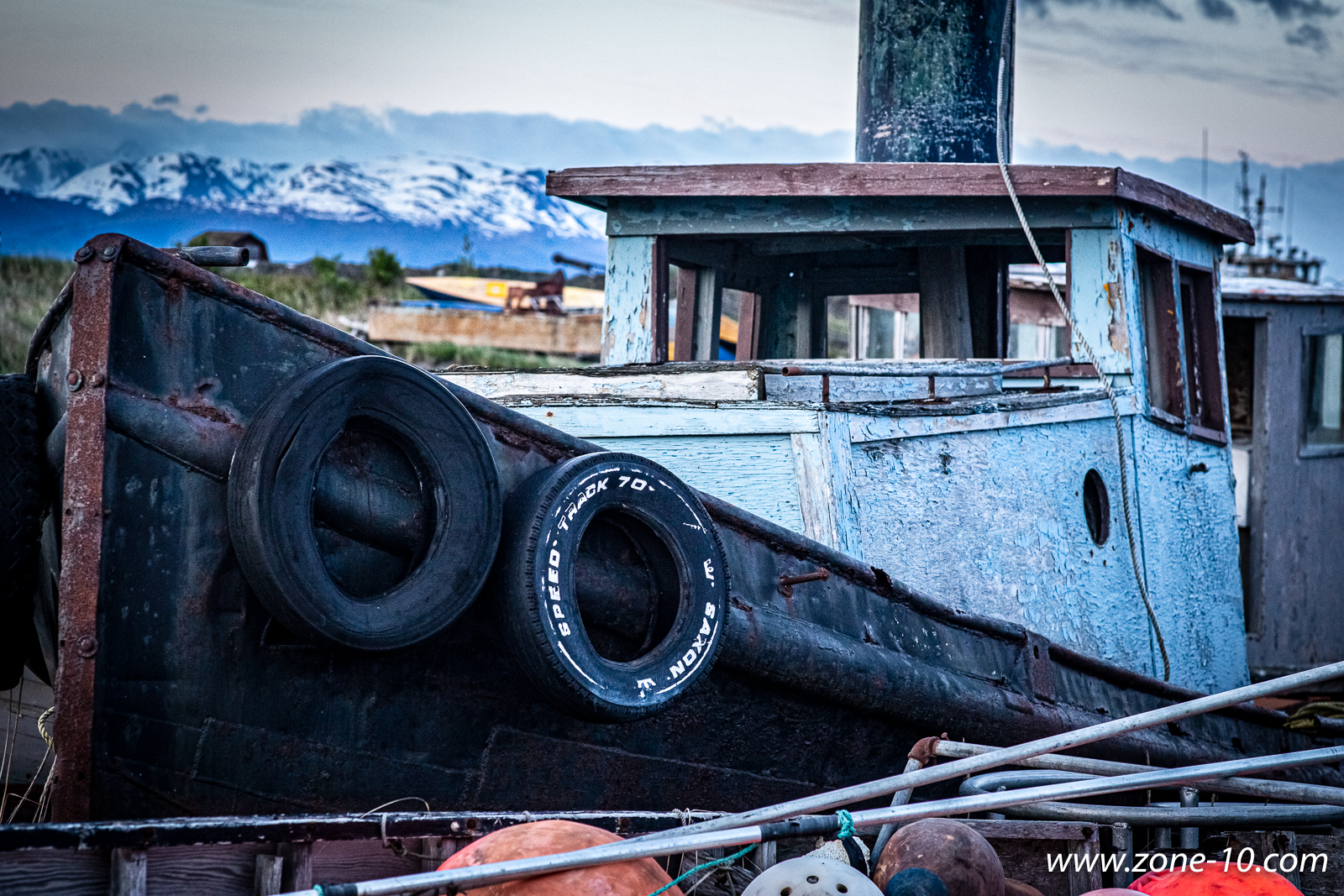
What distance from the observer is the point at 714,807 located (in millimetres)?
3461

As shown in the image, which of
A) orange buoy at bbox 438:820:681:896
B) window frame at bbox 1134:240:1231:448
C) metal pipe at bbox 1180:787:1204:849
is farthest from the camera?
window frame at bbox 1134:240:1231:448

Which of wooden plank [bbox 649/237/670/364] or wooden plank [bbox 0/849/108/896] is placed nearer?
wooden plank [bbox 0/849/108/896]

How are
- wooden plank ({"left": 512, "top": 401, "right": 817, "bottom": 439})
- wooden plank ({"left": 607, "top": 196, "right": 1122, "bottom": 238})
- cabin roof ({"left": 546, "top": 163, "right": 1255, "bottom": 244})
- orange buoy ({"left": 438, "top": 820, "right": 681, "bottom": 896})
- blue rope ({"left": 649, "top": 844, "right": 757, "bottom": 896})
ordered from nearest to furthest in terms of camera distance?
orange buoy ({"left": 438, "top": 820, "right": 681, "bottom": 896}) → blue rope ({"left": 649, "top": 844, "right": 757, "bottom": 896}) → wooden plank ({"left": 512, "top": 401, "right": 817, "bottom": 439}) → cabin roof ({"left": 546, "top": 163, "right": 1255, "bottom": 244}) → wooden plank ({"left": 607, "top": 196, "right": 1122, "bottom": 238})

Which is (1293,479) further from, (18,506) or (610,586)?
(18,506)

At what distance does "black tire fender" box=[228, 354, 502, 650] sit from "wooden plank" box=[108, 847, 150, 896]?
1.70 ft

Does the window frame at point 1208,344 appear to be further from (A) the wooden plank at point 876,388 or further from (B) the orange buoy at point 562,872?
(B) the orange buoy at point 562,872

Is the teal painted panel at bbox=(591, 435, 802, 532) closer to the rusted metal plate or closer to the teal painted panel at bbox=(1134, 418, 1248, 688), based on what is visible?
the rusted metal plate

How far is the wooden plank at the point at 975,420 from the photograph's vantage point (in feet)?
14.0

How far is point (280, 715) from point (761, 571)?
1.33 meters

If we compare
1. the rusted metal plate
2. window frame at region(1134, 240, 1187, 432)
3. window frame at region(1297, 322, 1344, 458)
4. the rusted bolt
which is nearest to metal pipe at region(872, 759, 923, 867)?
the rusted bolt

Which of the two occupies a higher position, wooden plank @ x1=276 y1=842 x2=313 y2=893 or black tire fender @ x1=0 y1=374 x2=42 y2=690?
black tire fender @ x1=0 y1=374 x2=42 y2=690

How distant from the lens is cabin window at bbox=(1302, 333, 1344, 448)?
1005cm

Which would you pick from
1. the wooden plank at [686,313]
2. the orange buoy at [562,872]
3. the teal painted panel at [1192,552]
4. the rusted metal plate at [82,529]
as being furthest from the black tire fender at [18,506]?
the teal painted panel at [1192,552]

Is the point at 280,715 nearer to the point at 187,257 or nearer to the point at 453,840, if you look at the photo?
the point at 453,840
